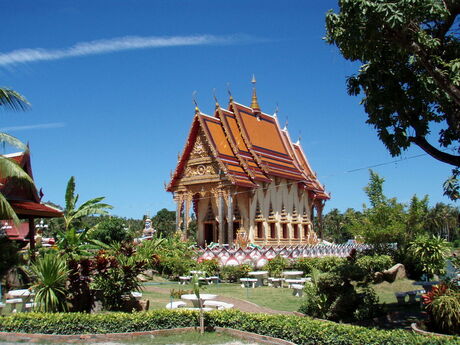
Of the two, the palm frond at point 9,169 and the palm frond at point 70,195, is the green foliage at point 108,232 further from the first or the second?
the palm frond at point 9,169

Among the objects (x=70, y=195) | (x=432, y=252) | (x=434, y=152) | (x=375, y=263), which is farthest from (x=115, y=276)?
(x=70, y=195)

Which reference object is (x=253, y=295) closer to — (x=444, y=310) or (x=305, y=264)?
(x=305, y=264)

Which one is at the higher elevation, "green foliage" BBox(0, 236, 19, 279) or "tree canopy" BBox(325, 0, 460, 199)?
"tree canopy" BBox(325, 0, 460, 199)

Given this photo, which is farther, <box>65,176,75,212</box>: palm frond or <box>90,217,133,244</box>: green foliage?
<box>90,217,133,244</box>: green foliage

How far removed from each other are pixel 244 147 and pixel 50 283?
2291 centimetres

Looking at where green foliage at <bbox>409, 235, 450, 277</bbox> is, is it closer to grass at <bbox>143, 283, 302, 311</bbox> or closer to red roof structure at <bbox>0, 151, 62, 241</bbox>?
grass at <bbox>143, 283, 302, 311</bbox>

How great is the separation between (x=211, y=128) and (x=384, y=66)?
2165 centimetres

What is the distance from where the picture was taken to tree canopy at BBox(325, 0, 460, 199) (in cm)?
758

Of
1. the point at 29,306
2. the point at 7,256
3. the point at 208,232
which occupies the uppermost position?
the point at 208,232

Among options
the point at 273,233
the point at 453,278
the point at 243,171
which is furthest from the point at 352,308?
the point at 273,233

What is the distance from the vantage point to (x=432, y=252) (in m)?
13.1

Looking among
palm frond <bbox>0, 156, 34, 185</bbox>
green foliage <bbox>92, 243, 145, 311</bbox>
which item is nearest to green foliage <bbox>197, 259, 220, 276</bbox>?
palm frond <bbox>0, 156, 34, 185</bbox>

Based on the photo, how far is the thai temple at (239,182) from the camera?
2984cm

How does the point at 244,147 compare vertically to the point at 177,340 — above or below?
above
